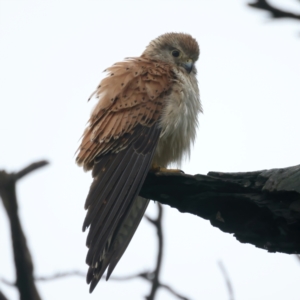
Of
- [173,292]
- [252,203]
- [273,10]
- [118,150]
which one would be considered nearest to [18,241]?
[273,10]

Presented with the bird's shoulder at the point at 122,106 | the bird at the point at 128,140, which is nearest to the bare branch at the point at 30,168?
the bird at the point at 128,140

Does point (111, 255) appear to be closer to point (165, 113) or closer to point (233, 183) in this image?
point (165, 113)

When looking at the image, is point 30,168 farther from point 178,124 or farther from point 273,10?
point 178,124

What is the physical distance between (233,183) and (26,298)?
4.64 ft

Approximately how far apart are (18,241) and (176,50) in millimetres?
4258

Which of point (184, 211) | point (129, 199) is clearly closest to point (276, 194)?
point (184, 211)

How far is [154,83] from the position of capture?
4.25 m

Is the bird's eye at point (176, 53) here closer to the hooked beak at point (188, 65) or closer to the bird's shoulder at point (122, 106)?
the hooked beak at point (188, 65)

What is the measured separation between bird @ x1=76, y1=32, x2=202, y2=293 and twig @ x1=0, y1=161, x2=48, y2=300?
6.14 ft

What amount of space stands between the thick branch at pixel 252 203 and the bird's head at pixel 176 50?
2.63 m

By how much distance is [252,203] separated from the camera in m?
2.40

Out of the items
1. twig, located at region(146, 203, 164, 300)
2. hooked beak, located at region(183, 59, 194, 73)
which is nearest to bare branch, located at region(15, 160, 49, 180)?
twig, located at region(146, 203, 164, 300)

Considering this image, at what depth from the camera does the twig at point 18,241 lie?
1.25 metres

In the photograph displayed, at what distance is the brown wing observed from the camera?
3.36 metres
